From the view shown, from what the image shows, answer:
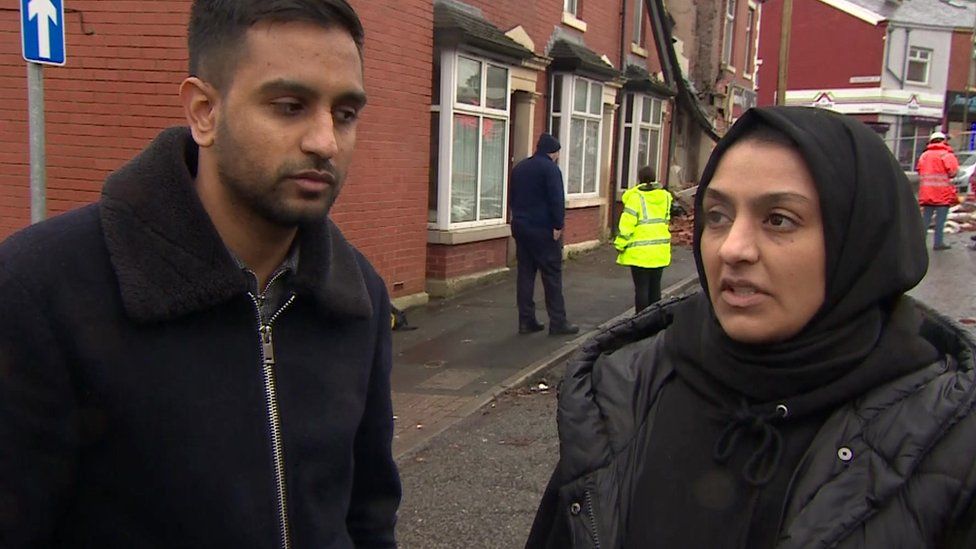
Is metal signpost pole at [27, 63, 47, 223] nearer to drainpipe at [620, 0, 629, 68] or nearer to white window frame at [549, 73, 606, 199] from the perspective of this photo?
white window frame at [549, 73, 606, 199]

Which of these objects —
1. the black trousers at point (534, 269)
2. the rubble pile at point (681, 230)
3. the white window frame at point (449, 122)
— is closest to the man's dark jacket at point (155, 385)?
the black trousers at point (534, 269)

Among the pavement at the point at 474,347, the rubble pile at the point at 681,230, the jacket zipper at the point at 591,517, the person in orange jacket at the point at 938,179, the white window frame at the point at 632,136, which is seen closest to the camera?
the jacket zipper at the point at 591,517

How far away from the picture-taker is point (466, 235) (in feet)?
36.6

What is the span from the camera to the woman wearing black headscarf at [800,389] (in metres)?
1.41

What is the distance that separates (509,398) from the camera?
22.5ft

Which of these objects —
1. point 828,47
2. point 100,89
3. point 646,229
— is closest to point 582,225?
point 646,229

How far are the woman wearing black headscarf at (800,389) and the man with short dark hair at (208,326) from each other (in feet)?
2.00

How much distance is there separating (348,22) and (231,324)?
2.28 feet

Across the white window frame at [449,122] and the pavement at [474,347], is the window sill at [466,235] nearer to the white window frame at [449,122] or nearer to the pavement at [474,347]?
the white window frame at [449,122]

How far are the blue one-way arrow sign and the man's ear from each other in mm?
3265

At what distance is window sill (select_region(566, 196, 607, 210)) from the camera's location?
48.6 feet

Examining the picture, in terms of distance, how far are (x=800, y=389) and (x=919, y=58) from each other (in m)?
46.5

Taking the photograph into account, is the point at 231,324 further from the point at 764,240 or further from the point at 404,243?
the point at 404,243

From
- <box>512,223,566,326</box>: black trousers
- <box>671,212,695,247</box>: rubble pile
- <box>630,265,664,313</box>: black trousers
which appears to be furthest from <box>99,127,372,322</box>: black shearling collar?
<box>671,212,695,247</box>: rubble pile
